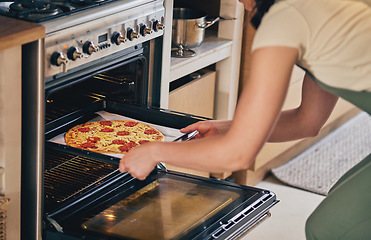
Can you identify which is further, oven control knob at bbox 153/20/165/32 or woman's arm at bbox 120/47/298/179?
oven control knob at bbox 153/20/165/32

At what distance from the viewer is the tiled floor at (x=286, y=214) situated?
2.92 meters

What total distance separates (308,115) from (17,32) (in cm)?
80

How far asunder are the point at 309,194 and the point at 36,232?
1.89 metres

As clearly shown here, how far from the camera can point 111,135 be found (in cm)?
209

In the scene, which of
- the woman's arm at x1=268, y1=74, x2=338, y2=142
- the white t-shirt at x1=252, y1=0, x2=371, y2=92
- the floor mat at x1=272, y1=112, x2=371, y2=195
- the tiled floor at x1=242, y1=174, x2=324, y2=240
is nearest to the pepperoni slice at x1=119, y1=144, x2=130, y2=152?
the woman's arm at x1=268, y1=74, x2=338, y2=142

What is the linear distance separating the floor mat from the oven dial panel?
151cm

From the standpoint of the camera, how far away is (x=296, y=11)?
1.25 meters

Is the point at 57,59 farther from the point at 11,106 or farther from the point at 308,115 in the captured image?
the point at 308,115

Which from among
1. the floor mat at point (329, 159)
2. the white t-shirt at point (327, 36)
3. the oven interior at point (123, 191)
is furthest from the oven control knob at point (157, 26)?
the floor mat at point (329, 159)

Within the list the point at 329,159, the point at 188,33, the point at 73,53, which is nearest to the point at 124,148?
the point at 73,53

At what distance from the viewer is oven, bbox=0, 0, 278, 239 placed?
1674 millimetres

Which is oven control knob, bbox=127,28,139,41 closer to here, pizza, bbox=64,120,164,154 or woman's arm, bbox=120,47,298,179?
pizza, bbox=64,120,164,154

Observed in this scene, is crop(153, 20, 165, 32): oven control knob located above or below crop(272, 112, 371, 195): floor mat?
above

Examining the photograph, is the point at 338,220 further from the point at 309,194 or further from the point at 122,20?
the point at 309,194
